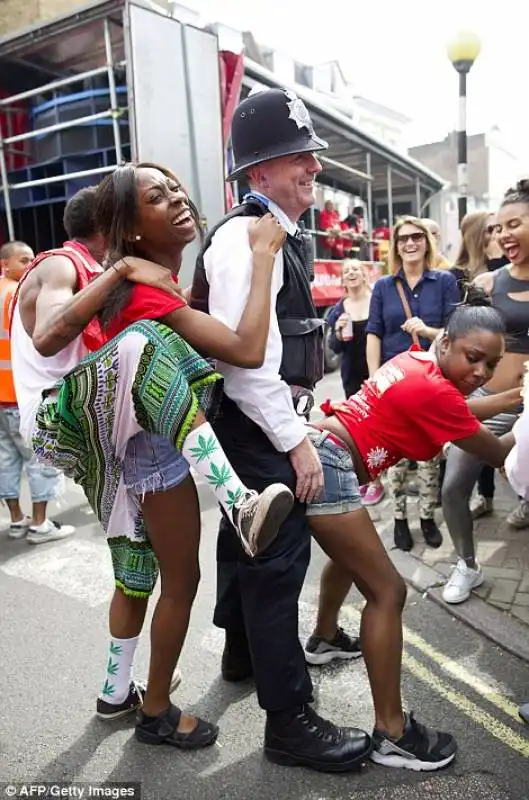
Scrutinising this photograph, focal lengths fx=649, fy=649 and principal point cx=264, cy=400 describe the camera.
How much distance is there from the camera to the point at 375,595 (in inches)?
85.2

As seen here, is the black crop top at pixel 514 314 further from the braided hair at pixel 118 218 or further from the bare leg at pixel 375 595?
the braided hair at pixel 118 218

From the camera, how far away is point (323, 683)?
270cm

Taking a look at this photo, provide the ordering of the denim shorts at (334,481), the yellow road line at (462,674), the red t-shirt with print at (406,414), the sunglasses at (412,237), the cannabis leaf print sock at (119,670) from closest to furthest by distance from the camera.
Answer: the denim shorts at (334,481) → the red t-shirt with print at (406,414) → the cannabis leaf print sock at (119,670) → the yellow road line at (462,674) → the sunglasses at (412,237)

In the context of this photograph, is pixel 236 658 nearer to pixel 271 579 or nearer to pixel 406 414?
pixel 271 579

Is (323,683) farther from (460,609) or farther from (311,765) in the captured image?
(460,609)

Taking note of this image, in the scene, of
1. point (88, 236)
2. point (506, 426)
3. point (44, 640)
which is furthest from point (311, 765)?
point (88, 236)

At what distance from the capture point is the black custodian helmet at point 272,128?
6.68ft

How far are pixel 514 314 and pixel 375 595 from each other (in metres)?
1.81

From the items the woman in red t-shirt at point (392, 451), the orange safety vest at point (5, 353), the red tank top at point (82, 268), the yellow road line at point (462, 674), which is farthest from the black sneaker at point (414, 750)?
the orange safety vest at point (5, 353)

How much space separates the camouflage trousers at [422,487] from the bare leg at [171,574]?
2086 mm

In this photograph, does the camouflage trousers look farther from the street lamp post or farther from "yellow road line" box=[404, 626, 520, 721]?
the street lamp post

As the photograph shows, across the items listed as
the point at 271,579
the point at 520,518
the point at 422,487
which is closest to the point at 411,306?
the point at 422,487

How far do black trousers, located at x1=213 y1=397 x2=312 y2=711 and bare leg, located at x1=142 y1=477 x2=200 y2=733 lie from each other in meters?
0.18

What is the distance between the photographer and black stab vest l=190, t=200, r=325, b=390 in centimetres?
209
